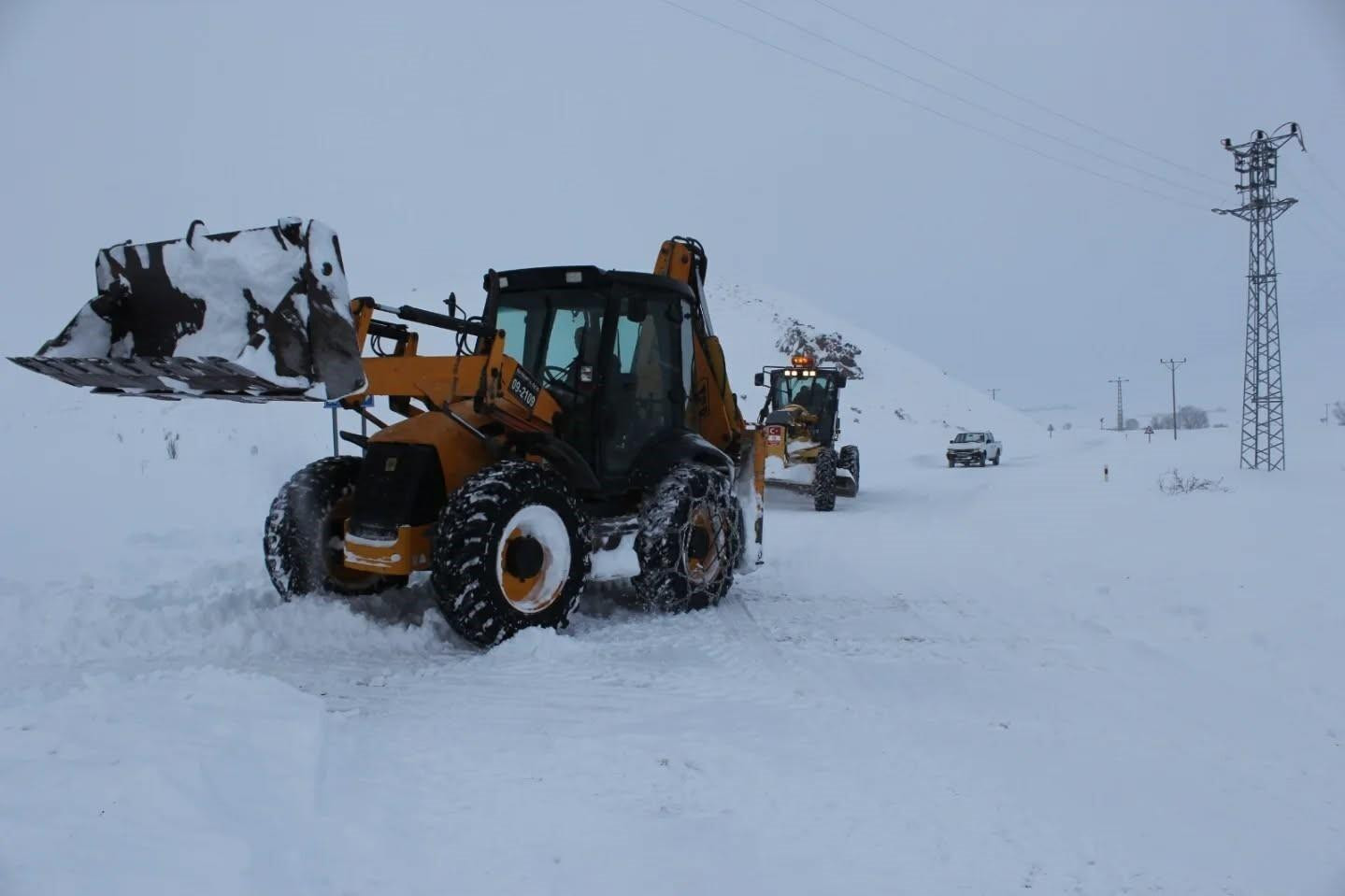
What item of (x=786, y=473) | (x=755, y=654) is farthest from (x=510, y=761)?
(x=786, y=473)

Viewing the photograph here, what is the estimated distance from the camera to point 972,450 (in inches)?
1292

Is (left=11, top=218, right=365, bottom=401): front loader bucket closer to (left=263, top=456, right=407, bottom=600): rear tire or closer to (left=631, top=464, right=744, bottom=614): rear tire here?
(left=263, top=456, right=407, bottom=600): rear tire

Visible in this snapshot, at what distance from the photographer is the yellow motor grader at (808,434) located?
52.7 ft

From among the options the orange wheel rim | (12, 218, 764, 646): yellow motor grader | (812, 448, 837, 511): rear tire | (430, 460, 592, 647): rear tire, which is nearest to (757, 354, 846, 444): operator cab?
(812, 448, 837, 511): rear tire

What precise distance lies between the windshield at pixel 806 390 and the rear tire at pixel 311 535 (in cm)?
1268

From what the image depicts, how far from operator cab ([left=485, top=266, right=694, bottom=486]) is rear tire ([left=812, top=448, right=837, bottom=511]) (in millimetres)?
9022

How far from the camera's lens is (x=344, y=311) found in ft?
15.2

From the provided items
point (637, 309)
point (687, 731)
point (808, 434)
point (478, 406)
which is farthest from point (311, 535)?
point (808, 434)

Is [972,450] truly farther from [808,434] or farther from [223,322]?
[223,322]

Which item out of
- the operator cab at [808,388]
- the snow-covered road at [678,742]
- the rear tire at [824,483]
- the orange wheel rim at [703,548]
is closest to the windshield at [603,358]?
the orange wheel rim at [703,548]

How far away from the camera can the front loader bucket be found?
4473 millimetres

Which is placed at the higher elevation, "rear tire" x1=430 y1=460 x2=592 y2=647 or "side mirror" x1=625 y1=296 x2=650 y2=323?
"side mirror" x1=625 y1=296 x2=650 y2=323

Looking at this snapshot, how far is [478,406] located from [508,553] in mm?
974

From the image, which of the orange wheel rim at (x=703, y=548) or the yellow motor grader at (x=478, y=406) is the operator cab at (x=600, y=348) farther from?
the orange wheel rim at (x=703, y=548)
